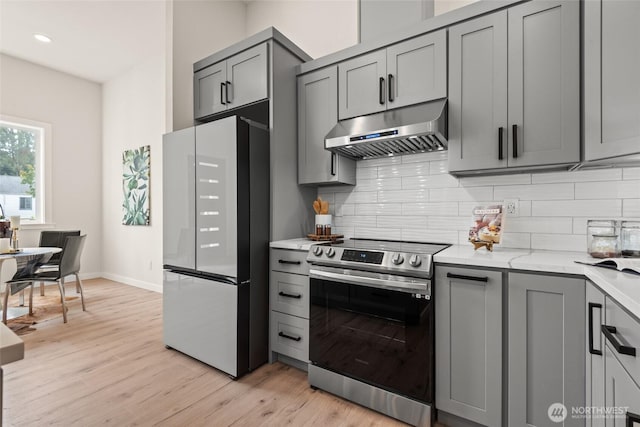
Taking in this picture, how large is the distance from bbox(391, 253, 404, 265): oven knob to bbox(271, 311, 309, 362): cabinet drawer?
0.84 metres

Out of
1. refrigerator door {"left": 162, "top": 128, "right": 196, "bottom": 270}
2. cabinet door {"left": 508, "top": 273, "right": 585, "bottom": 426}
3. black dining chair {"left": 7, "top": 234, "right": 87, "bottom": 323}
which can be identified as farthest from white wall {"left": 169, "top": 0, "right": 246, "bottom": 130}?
cabinet door {"left": 508, "top": 273, "right": 585, "bottom": 426}

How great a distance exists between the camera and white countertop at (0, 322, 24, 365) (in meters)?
0.58

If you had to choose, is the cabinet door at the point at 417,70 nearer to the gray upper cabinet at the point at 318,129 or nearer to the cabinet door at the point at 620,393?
the gray upper cabinet at the point at 318,129

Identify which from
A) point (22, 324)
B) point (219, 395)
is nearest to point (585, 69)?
point (219, 395)

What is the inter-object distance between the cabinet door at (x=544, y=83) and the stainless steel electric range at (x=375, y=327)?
815 millimetres

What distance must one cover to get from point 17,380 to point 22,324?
53.9 inches

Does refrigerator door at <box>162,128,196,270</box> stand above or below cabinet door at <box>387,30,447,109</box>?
below

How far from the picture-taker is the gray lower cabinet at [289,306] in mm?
2244

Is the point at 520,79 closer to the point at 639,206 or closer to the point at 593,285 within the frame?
the point at 639,206

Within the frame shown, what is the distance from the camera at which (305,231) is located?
275 centimetres

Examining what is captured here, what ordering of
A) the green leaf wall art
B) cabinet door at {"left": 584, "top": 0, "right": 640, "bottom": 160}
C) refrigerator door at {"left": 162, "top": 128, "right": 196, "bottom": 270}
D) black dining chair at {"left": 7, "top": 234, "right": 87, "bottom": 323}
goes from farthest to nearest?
the green leaf wall art, black dining chair at {"left": 7, "top": 234, "right": 87, "bottom": 323}, refrigerator door at {"left": 162, "top": 128, "right": 196, "bottom": 270}, cabinet door at {"left": 584, "top": 0, "right": 640, "bottom": 160}

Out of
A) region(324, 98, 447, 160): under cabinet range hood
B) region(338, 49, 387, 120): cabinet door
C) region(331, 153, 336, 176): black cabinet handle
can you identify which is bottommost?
region(331, 153, 336, 176): black cabinet handle

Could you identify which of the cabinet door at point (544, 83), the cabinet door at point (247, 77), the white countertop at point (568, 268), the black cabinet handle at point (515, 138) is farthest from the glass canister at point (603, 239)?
the cabinet door at point (247, 77)

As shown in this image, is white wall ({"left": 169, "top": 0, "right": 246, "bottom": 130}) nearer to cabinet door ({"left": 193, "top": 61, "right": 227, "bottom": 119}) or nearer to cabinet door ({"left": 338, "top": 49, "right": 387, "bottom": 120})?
cabinet door ({"left": 193, "top": 61, "right": 227, "bottom": 119})
